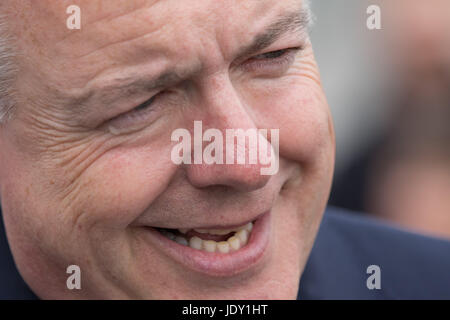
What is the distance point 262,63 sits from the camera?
5.85ft

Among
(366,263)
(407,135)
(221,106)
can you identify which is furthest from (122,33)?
(407,135)

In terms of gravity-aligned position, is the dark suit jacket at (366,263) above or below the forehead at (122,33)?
below

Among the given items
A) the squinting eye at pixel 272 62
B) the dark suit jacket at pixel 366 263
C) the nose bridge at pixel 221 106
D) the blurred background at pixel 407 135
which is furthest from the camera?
the blurred background at pixel 407 135

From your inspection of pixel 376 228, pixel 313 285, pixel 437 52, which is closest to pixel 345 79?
pixel 437 52

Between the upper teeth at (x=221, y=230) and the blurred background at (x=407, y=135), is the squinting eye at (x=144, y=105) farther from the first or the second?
the blurred background at (x=407, y=135)

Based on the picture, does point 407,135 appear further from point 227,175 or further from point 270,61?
point 227,175

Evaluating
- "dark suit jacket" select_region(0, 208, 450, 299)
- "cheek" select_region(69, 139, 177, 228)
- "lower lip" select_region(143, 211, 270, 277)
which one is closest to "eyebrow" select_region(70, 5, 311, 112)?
"cheek" select_region(69, 139, 177, 228)

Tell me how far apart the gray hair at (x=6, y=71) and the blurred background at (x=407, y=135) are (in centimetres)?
262

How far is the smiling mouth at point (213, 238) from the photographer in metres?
1.84

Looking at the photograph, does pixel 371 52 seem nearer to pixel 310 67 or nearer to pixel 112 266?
pixel 310 67

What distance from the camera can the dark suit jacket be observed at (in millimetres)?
2285

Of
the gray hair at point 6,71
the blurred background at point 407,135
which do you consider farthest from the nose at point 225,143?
the blurred background at point 407,135
